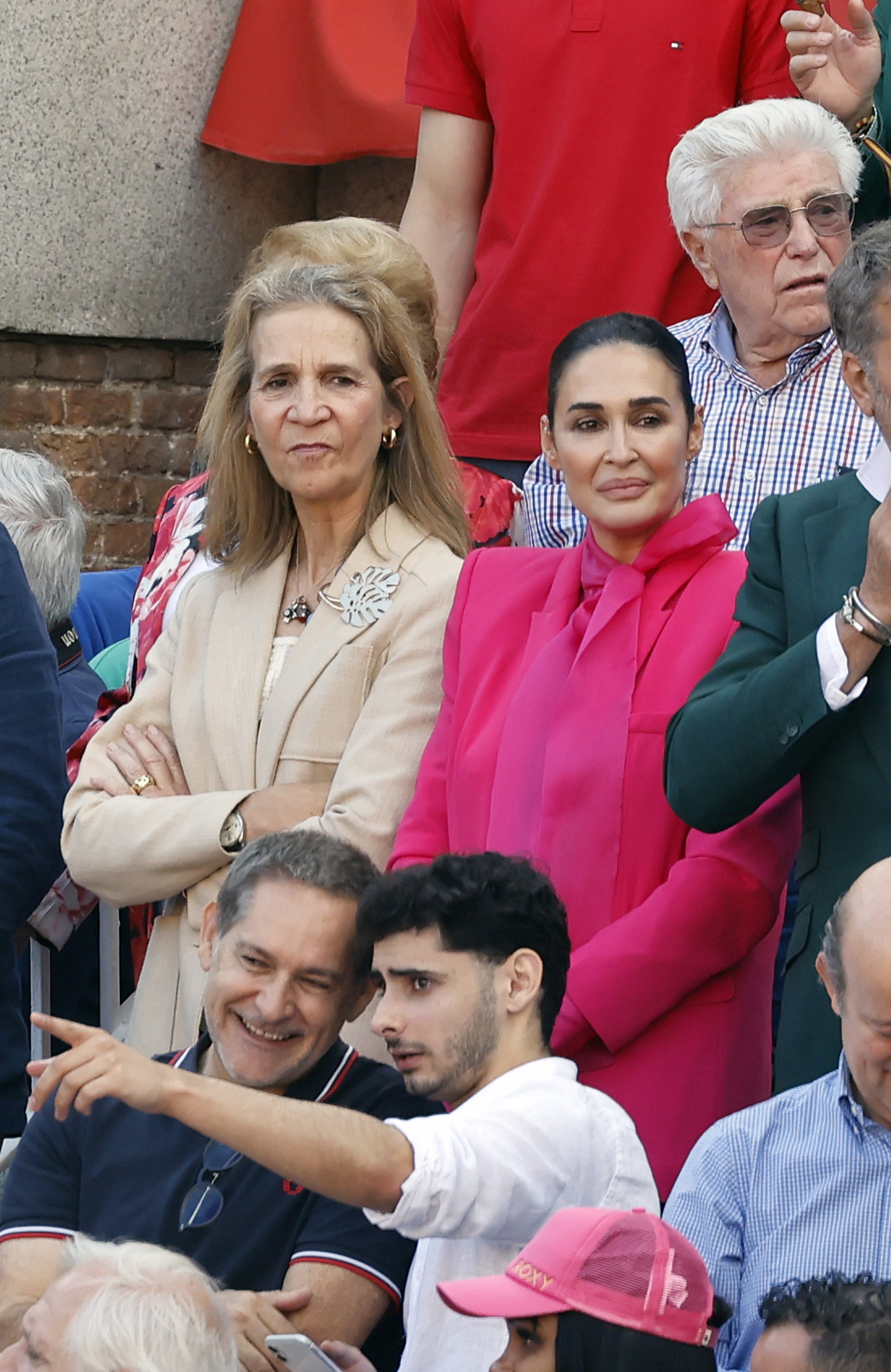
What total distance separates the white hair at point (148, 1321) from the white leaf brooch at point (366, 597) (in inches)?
47.0

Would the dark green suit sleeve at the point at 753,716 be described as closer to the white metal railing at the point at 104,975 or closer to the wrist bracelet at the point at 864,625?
the wrist bracelet at the point at 864,625

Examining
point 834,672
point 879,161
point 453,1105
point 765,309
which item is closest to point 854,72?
point 879,161

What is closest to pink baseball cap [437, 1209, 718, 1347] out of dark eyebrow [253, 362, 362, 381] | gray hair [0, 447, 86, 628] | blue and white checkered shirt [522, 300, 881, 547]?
blue and white checkered shirt [522, 300, 881, 547]

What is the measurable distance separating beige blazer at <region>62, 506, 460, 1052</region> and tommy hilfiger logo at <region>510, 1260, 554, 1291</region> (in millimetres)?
1060

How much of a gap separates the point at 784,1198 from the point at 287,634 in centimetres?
132

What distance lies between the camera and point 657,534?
9.61 ft

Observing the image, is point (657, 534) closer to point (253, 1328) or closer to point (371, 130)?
point (253, 1328)

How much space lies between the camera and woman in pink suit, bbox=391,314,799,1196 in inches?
105

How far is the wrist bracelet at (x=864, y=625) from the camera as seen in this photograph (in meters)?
2.38

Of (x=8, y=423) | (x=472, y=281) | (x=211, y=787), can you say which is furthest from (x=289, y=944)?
(x=8, y=423)

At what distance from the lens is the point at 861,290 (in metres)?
2.53

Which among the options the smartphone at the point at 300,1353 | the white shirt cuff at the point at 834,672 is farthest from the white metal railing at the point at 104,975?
the white shirt cuff at the point at 834,672

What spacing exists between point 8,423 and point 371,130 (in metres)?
1.29

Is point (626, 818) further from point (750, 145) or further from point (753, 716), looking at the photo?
point (750, 145)
